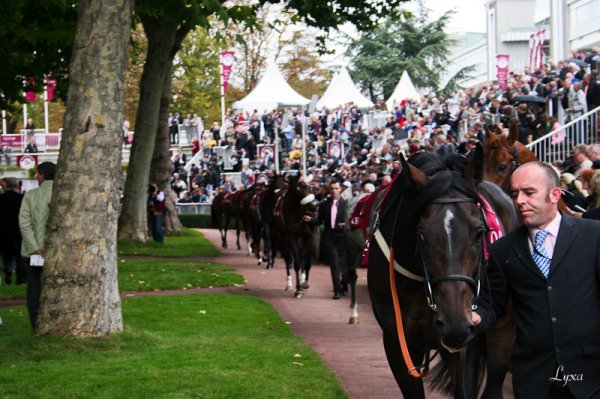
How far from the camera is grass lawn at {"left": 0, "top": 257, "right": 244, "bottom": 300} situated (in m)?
18.5

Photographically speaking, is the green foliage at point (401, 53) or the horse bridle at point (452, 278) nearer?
the horse bridle at point (452, 278)

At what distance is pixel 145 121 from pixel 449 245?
21.8 meters

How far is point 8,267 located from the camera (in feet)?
65.4

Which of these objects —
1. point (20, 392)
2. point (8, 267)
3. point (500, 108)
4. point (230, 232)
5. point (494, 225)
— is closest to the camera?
point (494, 225)

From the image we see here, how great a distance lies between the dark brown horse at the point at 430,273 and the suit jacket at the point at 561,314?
11.9 inches

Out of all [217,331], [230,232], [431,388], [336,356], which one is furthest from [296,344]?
[230,232]

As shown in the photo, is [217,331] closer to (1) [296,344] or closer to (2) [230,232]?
(1) [296,344]

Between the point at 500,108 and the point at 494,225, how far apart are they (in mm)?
19955

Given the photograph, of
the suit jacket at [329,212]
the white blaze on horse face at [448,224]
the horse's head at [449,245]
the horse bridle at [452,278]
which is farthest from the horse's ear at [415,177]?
the suit jacket at [329,212]

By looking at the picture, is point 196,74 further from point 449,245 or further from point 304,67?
point 449,245

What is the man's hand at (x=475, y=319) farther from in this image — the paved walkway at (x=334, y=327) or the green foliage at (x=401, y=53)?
the green foliage at (x=401, y=53)

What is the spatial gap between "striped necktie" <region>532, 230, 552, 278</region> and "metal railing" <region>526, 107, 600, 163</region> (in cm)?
1492

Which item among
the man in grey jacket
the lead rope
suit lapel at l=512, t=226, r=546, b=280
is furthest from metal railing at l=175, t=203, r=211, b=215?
suit lapel at l=512, t=226, r=546, b=280

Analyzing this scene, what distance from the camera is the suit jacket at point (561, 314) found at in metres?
4.56
